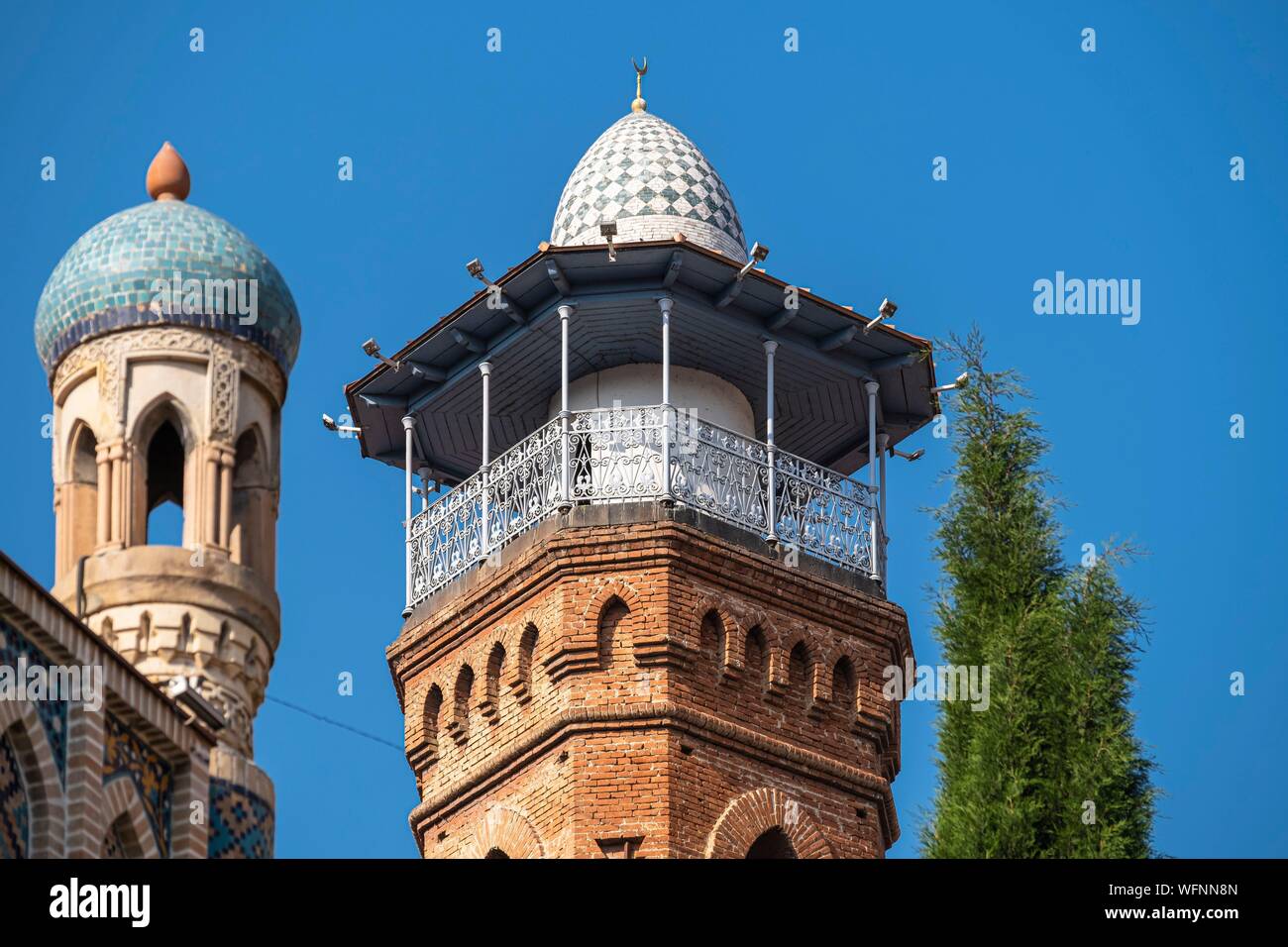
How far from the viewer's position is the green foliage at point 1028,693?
95.9 feet

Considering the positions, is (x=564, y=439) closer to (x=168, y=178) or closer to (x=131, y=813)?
(x=168, y=178)

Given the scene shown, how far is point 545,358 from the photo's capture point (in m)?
38.3

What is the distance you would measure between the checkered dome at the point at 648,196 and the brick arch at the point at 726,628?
163 inches

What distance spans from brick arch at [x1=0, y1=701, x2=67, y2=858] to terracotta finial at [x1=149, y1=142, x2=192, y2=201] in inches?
243

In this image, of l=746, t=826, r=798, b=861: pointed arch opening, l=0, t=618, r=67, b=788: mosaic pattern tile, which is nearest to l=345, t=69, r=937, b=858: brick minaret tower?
l=746, t=826, r=798, b=861: pointed arch opening

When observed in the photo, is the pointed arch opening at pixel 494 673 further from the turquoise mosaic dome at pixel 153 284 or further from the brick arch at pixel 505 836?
the turquoise mosaic dome at pixel 153 284

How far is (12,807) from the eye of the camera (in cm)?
2320

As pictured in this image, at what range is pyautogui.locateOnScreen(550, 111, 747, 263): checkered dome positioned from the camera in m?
39.4

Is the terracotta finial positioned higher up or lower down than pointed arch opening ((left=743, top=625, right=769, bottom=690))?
higher up

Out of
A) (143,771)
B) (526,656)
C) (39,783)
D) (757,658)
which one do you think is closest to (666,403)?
(757,658)

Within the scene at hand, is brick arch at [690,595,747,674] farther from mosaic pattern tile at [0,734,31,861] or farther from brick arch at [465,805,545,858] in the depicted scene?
mosaic pattern tile at [0,734,31,861]

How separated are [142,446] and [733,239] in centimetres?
1348

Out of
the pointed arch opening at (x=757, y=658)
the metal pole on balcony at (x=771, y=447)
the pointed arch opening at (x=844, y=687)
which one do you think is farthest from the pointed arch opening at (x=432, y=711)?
the pointed arch opening at (x=844, y=687)

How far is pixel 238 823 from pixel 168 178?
17.9 ft
